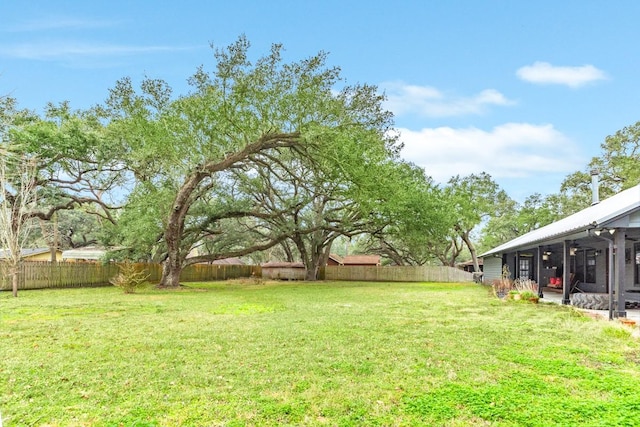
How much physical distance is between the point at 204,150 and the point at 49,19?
10.9m

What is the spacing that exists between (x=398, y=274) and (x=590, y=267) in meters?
17.3

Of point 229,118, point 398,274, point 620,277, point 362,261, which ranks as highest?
→ point 229,118

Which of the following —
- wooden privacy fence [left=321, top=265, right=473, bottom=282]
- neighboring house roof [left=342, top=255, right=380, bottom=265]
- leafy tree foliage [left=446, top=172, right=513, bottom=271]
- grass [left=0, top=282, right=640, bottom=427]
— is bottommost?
wooden privacy fence [left=321, top=265, right=473, bottom=282]

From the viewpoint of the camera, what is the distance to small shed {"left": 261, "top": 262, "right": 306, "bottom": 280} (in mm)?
31719

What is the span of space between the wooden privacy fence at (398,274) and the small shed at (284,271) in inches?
69.8

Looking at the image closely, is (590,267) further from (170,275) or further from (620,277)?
(170,275)

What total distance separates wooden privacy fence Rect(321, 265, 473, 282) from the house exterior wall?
3134 mm

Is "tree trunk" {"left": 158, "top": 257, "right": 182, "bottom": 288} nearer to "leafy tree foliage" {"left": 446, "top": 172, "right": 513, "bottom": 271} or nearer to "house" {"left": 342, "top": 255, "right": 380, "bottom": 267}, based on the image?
"leafy tree foliage" {"left": 446, "top": 172, "right": 513, "bottom": 271}

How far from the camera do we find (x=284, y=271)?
3203 centimetres

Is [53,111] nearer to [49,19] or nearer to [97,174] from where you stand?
[97,174]

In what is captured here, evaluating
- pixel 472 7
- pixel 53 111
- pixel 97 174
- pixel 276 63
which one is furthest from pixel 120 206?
pixel 472 7

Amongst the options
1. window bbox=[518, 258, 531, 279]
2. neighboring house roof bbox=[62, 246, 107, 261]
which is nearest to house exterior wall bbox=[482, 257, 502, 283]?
window bbox=[518, 258, 531, 279]

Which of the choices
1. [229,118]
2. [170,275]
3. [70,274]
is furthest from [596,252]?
[70,274]

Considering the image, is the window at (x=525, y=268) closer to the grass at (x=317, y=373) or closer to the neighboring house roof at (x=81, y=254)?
the grass at (x=317, y=373)
